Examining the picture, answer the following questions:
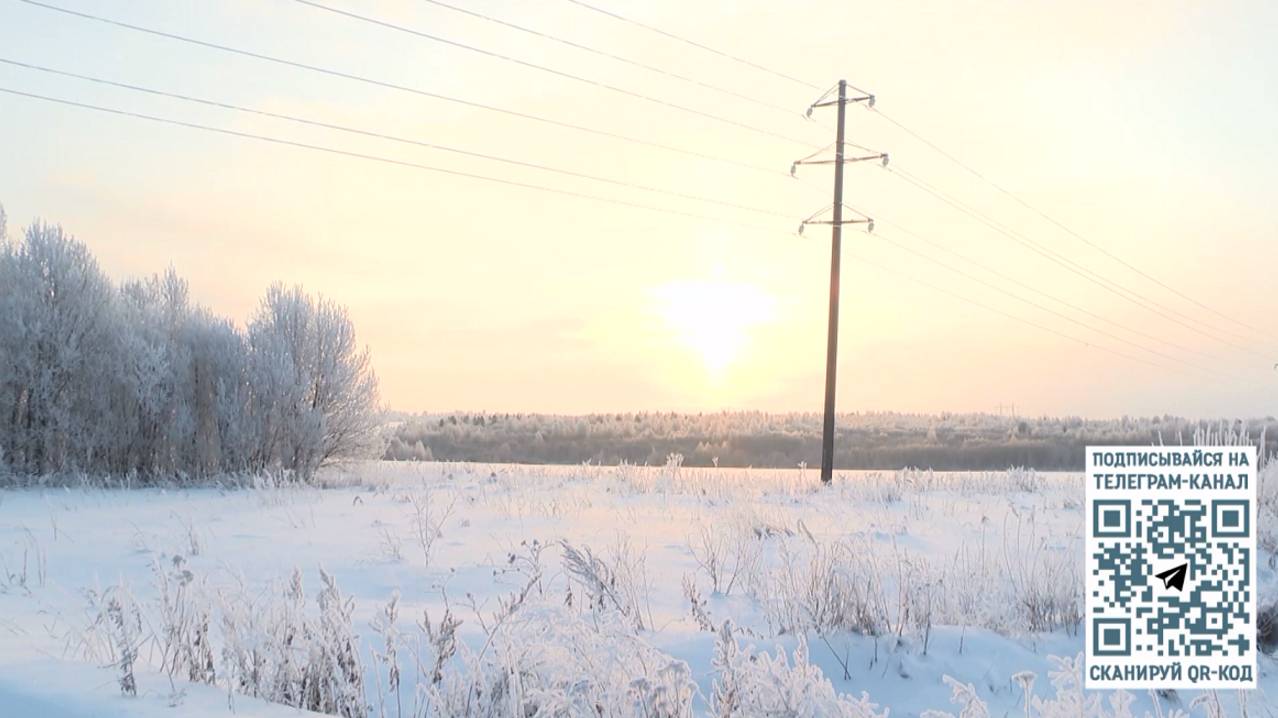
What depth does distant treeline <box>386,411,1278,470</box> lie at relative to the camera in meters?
33.5

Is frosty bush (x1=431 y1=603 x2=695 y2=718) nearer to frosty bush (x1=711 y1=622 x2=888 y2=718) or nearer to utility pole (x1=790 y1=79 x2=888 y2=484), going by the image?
frosty bush (x1=711 y1=622 x2=888 y2=718)

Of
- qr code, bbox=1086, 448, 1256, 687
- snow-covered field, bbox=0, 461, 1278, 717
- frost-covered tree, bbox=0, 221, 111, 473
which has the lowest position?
snow-covered field, bbox=0, 461, 1278, 717

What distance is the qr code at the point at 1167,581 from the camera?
455 centimetres

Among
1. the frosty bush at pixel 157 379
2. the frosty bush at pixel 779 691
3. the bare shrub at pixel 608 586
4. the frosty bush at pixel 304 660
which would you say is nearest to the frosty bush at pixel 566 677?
the frosty bush at pixel 779 691

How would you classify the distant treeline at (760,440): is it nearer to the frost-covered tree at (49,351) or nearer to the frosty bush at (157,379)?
the frosty bush at (157,379)

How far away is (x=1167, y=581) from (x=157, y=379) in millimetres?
17119

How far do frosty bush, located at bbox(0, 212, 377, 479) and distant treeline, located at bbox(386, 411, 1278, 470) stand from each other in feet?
32.8

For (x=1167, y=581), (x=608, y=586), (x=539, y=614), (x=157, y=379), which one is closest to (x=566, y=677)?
(x=539, y=614)

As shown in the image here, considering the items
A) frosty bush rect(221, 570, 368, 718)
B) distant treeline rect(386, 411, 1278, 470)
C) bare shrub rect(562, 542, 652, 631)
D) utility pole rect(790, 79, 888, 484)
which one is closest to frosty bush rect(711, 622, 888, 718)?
bare shrub rect(562, 542, 652, 631)

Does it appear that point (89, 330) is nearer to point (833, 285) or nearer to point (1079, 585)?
point (833, 285)

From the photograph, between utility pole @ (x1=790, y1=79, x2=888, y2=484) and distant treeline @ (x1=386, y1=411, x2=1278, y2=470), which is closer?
utility pole @ (x1=790, y1=79, x2=888, y2=484)

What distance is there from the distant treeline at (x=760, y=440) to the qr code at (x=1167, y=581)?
75.4ft

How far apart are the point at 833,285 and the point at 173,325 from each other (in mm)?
14060

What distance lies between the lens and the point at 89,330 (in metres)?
17.0
